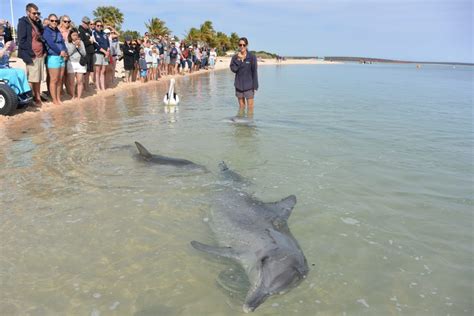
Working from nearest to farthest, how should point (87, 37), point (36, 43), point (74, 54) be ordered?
point (36, 43) → point (74, 54) → point (87, 37)

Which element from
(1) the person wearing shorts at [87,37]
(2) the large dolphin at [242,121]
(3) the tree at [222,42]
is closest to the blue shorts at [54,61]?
(1) the person wearing shorts at [87,37]

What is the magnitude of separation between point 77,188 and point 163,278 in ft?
8.84

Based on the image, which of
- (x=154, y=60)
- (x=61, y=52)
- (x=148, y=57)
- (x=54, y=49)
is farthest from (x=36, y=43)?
(x=154, y=60)

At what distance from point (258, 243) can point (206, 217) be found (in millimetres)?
1181

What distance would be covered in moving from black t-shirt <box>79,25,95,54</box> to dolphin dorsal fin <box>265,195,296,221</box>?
37.4ft

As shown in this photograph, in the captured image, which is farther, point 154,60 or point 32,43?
point 154,60


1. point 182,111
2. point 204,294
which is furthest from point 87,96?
point 204,294

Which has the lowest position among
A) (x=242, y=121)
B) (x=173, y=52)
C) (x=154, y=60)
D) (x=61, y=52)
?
(x=242, y=121)

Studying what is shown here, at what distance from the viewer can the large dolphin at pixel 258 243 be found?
3319 millimetres

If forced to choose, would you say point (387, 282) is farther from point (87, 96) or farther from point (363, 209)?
point (87, 96)

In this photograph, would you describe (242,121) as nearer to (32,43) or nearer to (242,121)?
(242,121)

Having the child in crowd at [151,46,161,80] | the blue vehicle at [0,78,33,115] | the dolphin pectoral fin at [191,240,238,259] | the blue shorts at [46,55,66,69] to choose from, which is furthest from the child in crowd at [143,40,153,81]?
the dolphin pectoral fin at [191,240,238,259]

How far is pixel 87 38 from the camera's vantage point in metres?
13.6

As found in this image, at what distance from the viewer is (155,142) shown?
28.1 ft
